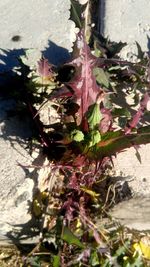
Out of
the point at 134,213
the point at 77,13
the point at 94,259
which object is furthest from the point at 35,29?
the point at 94,259

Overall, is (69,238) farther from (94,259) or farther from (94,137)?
(94,137)

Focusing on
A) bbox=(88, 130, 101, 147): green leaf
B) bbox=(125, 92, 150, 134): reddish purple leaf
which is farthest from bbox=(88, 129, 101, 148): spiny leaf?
bbox=(125, 92, 150, 134): reddish purple leaf

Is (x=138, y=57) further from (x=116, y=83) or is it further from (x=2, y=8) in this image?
(x=2, y=8)

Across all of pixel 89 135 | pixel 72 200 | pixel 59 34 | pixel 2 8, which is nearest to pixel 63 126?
pixel 89 135

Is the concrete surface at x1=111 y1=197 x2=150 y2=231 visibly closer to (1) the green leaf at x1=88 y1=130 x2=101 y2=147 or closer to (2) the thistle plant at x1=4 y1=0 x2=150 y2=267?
(2) the thistle plant at x1=4 y1=0 x2=150 y2=267

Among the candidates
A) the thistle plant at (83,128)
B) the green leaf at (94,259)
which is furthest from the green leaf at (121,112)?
the green leaf at (94,259)

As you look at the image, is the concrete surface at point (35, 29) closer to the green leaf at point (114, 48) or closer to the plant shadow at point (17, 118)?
the plant shadow at point (17, 118)
